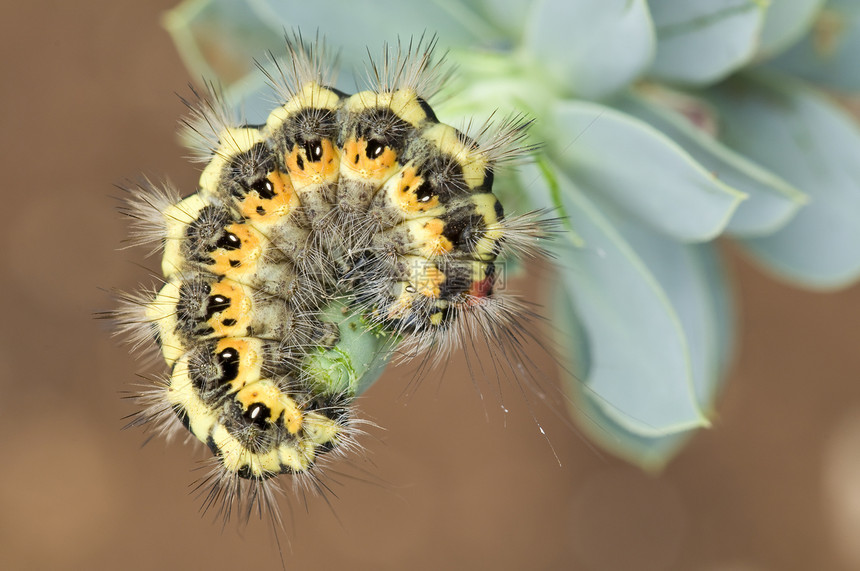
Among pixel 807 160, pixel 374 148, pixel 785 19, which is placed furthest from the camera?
pixel 807 160

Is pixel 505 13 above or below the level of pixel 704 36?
above

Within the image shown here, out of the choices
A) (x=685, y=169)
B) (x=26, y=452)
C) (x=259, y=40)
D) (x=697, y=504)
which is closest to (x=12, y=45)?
(x=26, y=452)

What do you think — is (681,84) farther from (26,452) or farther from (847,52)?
(26,452)

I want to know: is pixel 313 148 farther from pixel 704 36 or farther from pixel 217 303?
pixel 704 36

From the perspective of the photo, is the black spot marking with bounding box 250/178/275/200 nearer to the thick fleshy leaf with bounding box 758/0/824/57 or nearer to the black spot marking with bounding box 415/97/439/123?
the black spot marking with bounding box 415/97/439/123

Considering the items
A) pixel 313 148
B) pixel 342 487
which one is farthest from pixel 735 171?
pixel 342 487

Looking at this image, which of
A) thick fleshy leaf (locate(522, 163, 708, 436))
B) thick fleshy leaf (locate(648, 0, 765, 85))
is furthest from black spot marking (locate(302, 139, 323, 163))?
thick fleshy leaf (locate(648, 0, 765, 85))

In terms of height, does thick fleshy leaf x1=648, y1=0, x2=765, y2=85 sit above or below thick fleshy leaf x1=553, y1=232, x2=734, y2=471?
above

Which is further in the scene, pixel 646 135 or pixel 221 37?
pixel 221 37
